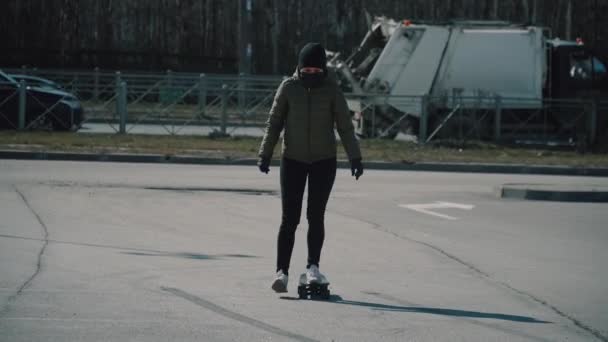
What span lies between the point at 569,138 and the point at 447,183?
365 inches

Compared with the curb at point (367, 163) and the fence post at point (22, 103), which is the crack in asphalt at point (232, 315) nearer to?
the curb at point (367, 163)

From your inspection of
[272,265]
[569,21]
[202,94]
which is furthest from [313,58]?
[569,21]

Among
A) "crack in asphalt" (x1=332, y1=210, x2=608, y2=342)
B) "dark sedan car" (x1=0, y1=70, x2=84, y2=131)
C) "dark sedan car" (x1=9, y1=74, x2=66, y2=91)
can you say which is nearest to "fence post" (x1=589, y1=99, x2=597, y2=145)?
"dark sedan car" (x1=0, y1=70, x2=84, y2=131)

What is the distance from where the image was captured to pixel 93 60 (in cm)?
4147

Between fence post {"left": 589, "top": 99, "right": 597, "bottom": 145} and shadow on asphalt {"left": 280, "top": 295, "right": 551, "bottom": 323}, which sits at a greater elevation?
shadow on asphalt {"left": 280, "top": 295, "right": 551, "bottom": 323}

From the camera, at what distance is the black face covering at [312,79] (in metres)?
9.03

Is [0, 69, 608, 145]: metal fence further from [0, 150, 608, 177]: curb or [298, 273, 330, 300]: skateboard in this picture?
[298, 273, 330, 300]: skateboard

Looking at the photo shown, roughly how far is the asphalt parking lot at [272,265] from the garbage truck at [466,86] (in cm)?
979

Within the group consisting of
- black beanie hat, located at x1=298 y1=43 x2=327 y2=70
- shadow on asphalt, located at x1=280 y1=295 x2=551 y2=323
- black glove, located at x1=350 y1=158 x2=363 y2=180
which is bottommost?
shadow on asphalt, located at x1=280 y1=295 x2=551 y2=323

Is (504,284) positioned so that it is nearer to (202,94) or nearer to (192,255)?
(192,255)

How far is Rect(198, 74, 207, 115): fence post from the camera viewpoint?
1136 inches

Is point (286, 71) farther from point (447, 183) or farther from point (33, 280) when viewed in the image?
point (33, 280)

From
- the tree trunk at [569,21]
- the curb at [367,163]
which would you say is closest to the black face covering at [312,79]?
the curb at [367,163]

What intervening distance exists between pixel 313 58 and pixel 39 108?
18965mm
